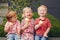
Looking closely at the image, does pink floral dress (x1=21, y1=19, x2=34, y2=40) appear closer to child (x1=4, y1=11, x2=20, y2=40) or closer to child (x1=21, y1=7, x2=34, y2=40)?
child (x1=21, y1=7, x2=34, y2=40)

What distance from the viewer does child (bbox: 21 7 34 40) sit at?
6.93 m

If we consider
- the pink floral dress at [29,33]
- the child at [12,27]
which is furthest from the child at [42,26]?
the child at [12,27]

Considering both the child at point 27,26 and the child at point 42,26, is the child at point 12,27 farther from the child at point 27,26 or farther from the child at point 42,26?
the child at point 42,26

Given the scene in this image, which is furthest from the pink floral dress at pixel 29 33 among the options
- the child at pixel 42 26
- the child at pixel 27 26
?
the child at pixel 42 26

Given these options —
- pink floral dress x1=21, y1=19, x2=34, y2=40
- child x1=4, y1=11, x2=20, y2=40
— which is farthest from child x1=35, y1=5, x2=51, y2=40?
child x1=4, y1=11, x2=20, y2=40

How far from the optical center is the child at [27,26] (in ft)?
22.7

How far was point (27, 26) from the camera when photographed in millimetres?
6945

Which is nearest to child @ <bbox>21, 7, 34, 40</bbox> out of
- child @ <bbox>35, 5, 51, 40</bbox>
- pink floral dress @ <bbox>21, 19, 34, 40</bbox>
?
pink floral dress @ <bbox>21, 19, 34, 40</bbox>

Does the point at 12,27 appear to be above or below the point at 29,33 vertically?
above

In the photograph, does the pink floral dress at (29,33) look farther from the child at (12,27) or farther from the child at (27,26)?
the child at (12,27)

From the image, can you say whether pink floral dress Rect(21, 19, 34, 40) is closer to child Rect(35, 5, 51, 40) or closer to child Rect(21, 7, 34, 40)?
child Rect(21, 7, 34, 40)

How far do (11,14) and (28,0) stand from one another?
11.0 ft

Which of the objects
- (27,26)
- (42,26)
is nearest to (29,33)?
(27,26)

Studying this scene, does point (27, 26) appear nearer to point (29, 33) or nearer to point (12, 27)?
point (29, 33)
